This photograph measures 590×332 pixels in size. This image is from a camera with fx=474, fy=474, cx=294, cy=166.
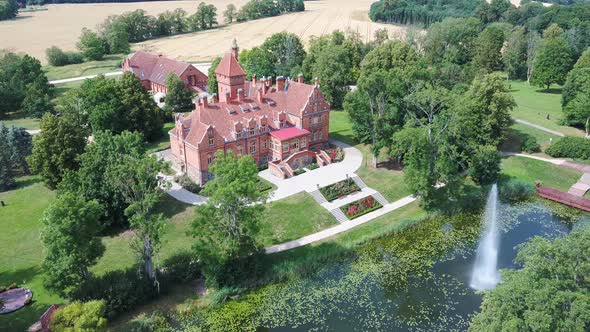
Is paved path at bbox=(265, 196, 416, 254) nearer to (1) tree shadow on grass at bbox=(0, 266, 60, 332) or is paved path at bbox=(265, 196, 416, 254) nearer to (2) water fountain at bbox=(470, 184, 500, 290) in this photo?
(2) water fountain at bbox=(470, 184, 500, 290)

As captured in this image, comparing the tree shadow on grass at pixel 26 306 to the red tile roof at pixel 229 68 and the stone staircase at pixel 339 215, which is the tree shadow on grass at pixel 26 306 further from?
the red tile roof at pixel 229 68

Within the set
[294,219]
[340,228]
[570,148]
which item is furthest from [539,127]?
[294,219]

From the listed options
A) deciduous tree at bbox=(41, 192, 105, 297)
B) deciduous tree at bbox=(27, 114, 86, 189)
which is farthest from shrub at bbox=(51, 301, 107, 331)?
deciduous tree at bbox=(27, 114, 86, 189)

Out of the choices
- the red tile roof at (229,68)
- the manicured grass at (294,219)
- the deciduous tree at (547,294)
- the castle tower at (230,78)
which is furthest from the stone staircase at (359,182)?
the deciduous tree at (547,294)

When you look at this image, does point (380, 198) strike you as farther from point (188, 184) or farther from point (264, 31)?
point (264, 31)

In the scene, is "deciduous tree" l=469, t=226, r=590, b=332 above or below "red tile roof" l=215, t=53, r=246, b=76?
below

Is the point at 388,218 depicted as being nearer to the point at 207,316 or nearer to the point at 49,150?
the point at 207,316

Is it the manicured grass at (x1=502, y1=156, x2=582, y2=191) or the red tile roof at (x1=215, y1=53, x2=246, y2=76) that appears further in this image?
the red tile roof at (x1=215, y1=53, x2=246, y2=76)
